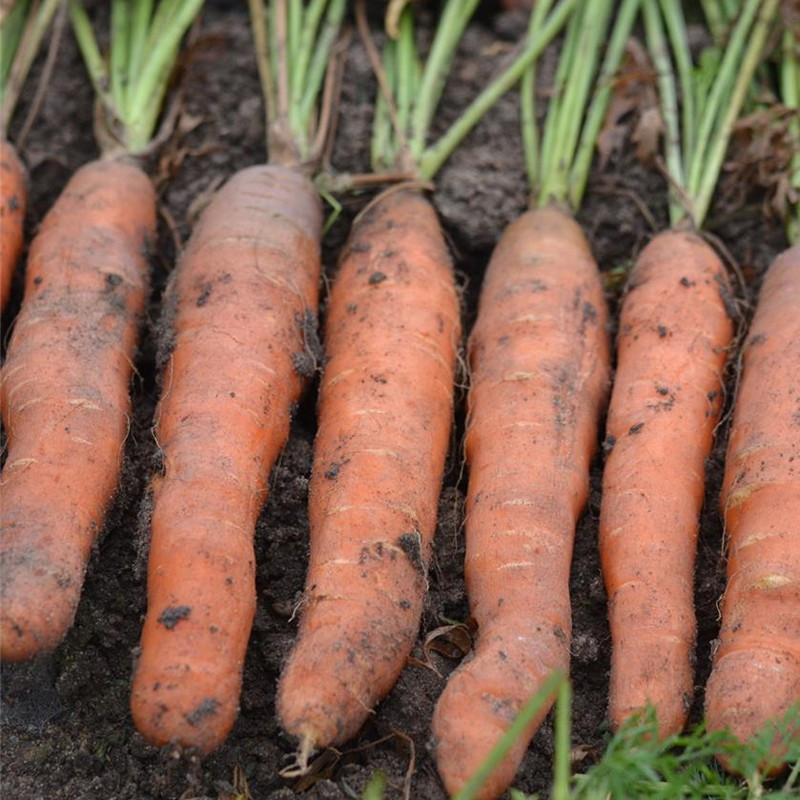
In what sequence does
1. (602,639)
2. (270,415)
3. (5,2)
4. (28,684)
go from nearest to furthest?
1. (28,684)
2. (602,639)
3. (270,415)
4. (5,2)

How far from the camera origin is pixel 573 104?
337 centimetres

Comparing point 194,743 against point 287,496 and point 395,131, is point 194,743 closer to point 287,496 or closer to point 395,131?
point 287,496

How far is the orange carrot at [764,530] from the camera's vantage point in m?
→ 2.21

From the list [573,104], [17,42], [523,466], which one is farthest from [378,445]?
[17,42]

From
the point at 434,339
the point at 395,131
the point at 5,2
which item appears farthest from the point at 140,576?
the point at 5,2

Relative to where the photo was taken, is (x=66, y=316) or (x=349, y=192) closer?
(x=66, y=316)

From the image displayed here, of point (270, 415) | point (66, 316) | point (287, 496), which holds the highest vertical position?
point (66, 316)

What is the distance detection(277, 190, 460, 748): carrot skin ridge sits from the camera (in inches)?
87.4

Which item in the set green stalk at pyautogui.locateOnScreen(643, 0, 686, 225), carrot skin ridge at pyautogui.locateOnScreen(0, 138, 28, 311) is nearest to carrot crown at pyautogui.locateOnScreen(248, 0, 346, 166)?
carrot skin ridge at pyautogui.locateOnScreen(0, 138, 28, 311)

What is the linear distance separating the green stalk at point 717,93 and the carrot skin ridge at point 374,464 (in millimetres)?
748

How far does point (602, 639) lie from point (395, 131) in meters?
1.59

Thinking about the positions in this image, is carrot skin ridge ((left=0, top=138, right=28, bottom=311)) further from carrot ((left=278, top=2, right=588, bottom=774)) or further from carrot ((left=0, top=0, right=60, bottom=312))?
carrot ((left=278, top=2, right=588, bottom=774))

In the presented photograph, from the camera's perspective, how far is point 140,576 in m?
2.43

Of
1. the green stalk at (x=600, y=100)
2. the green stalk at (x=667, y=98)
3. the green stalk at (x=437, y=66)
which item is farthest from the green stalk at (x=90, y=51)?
the green stalk at (x=667, y=98)
